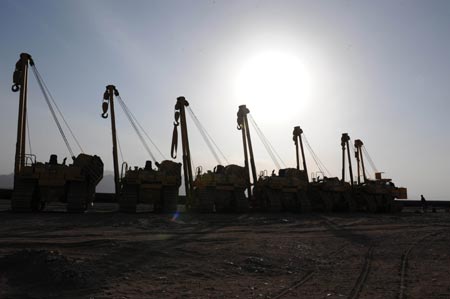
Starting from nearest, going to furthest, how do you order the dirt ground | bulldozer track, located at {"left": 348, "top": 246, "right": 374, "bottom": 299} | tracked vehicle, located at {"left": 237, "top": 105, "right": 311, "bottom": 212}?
1. the dirt ground
2. bulldozer track, located at {"left": 348, "top": 246, "right": 374, "bottom": 299}
3. tracked vehicle, located at {"left": 237, "top": 105, "right": 311, "bottom": 212}

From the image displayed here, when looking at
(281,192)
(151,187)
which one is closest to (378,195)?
(281,192)

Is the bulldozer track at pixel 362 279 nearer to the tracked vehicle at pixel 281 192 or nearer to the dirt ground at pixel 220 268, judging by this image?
the dirt ground at pixel 220 268

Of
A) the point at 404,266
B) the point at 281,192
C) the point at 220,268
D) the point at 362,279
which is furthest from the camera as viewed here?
the point at 281,192

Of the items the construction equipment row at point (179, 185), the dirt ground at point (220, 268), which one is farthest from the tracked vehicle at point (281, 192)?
the dirt ground at point (220, 268)

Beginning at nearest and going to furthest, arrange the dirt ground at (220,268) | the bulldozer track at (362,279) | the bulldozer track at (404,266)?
the dirt ground at (220,268), the bulldozer track at (362,279), the bulldozer track at (404,266)

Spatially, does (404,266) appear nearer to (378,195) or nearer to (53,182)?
(53,182)

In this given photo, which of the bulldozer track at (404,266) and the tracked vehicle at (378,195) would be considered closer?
the bulldozer track at (404,266)

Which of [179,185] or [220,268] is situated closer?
[220,268]

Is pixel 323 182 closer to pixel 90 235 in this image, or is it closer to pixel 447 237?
pixel 447 237

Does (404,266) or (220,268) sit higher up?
(220,268)

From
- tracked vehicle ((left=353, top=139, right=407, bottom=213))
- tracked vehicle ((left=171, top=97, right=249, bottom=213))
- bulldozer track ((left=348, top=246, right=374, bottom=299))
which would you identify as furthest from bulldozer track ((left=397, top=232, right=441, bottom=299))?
tracked vehicle ((left=353, top=139, right=407, bottom=213))

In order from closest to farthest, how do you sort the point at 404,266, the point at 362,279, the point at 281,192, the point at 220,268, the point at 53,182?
the point at 362,279
the point at 220,268
the point at 404,266
the point at 53,182
the point at 281,192

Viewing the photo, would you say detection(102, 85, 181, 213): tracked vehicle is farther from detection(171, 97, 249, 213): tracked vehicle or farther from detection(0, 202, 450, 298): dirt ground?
detection(0, 202, 450, 298): dirt ground

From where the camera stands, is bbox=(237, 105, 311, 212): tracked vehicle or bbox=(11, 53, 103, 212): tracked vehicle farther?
bbox=(237, 105, 311, 212): tracked vehicle
